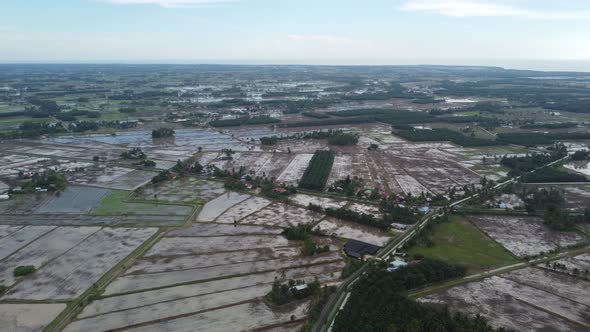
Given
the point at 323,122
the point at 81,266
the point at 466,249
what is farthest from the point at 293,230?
the point at 323,122

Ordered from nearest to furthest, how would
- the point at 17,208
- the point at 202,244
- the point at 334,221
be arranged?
1. the point at 202,244
2. the point at 334,221
3. the point at 17,208

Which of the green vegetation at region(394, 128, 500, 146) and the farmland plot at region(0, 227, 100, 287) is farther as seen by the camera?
the green vegetation at region(394, 128, 500, 146)

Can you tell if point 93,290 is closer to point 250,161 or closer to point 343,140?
point 250,161

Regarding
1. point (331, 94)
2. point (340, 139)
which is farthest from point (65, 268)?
point (331, 94)

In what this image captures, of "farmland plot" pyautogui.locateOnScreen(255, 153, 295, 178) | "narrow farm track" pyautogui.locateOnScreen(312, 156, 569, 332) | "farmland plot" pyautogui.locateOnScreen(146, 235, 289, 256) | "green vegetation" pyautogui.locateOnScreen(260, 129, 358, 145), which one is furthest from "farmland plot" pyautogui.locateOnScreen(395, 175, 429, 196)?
"green vegetation" pyautogui.locateOnScreen(260, 129, 358, 145)

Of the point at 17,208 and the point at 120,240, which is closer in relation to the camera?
the point at 120,240

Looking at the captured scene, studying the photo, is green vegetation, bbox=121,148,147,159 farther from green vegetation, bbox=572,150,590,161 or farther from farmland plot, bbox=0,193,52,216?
green vegetation, bbox=572,150,590,161

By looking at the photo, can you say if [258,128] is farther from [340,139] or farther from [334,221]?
[334,221]

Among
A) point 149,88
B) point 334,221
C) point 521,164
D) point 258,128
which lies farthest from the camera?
point 149,88
